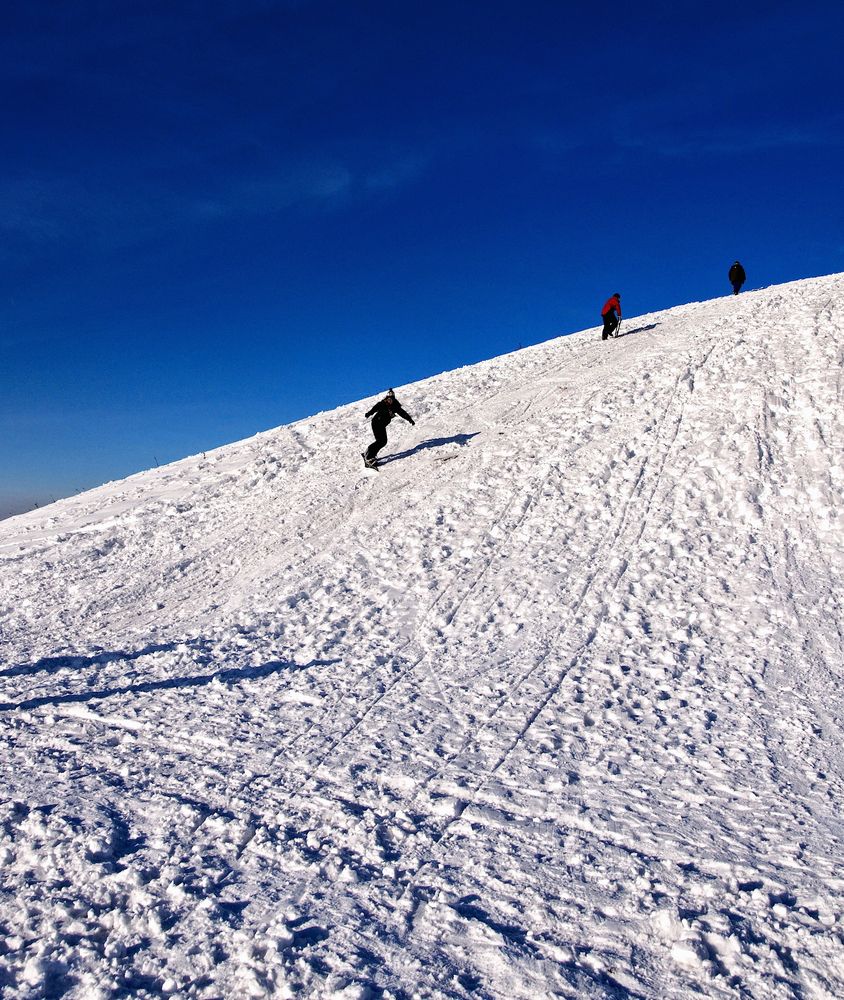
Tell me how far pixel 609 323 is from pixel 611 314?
315 millimetres

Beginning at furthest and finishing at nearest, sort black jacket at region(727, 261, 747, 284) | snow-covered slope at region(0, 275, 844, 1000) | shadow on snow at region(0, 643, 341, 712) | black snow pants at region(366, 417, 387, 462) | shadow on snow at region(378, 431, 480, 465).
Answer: black jacket at region(727, 261, 747, 284) < shadow on snow at region(378, 431, 480, 465) < black snow pants at region(366, 417, 387, 462) < shadow on snow at region(0, 643, 341, 712) < snow-covered slope at region(0, 275, 844, 1000)

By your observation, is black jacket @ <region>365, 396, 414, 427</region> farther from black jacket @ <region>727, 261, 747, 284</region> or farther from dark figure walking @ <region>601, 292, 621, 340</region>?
black jacket @ <region>727, 261, 747, 284</region>

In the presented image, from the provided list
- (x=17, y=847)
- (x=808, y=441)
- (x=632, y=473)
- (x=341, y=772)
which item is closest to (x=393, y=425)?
(x=632, y=473)

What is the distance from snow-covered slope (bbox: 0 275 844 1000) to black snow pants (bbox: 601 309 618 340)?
7.59 metres

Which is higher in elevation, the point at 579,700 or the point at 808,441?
the point at 808,441

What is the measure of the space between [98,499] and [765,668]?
16734 mm

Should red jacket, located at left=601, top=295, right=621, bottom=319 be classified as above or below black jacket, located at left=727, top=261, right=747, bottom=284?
below

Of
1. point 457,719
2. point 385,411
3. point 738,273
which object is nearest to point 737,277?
point 738,273

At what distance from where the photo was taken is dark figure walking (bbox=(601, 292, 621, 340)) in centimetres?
2411

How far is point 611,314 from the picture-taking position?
24.2 m

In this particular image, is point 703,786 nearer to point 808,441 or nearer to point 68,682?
point 68,682

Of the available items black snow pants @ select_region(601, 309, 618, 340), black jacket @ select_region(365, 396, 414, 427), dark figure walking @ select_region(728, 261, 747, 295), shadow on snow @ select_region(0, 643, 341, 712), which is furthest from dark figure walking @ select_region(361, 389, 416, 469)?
dark figure walking @ select_region(728, 261, 747, 295)

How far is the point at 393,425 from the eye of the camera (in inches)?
801

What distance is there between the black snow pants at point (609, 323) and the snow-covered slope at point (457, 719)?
759 centimetres
